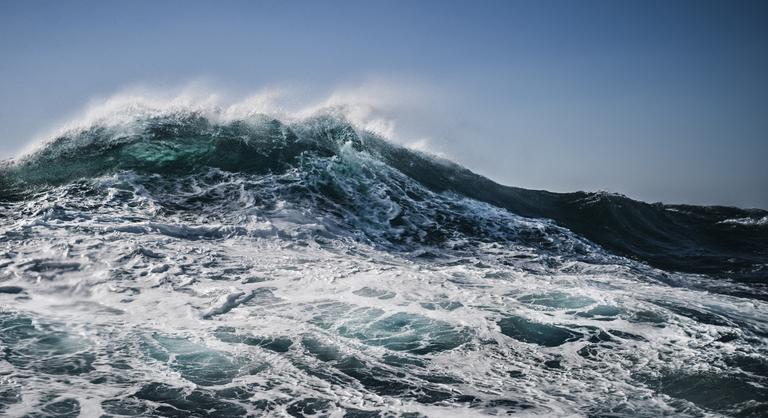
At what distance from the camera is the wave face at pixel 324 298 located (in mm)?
3811

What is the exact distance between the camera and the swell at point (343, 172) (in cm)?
1148

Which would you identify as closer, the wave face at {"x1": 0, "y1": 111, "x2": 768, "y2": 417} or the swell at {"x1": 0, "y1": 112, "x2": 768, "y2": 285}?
the wave face at {"x1": 0, "y1": 111, "x2": 768, "y2": 417}

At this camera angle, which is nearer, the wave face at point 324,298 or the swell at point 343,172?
the wave face at point 324,298

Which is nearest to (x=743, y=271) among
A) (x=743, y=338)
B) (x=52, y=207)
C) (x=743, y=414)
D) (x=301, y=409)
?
(x=743, y=338)

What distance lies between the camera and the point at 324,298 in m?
6.06

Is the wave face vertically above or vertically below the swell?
below

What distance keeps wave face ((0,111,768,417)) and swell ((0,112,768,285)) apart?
11 centimetres

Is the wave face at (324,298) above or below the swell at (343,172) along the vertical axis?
below

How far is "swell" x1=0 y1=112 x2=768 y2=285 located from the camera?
1148 centimetres

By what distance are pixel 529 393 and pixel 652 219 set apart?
50.2 ft

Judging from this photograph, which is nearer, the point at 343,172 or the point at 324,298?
the point at 324,298

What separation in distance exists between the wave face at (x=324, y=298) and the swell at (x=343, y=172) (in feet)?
0.37

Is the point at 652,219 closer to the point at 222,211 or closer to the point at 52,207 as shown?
the point at 222,211

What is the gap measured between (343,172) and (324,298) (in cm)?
754
